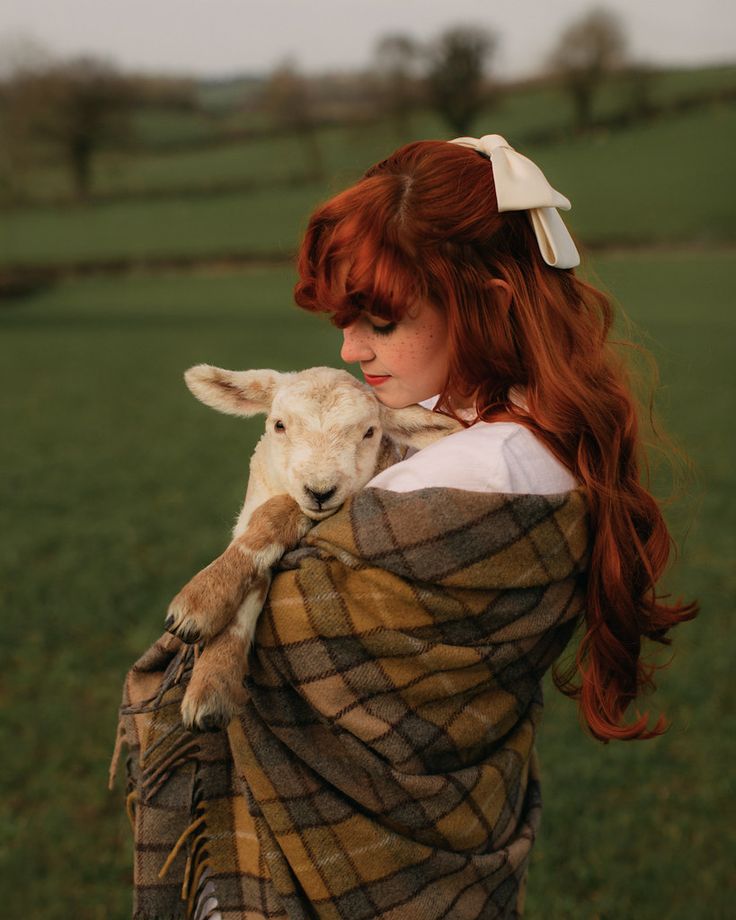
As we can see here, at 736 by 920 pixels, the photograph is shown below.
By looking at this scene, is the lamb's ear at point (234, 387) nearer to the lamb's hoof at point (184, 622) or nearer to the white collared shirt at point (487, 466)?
the white collared shirt at point (487, 466)

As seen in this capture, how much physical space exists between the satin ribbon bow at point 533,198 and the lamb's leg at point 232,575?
77 cm

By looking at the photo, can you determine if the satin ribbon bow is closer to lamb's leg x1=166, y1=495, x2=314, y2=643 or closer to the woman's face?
the woman's face

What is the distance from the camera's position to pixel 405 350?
76.8 inches

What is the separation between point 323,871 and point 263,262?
3331cm

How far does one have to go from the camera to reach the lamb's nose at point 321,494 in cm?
186

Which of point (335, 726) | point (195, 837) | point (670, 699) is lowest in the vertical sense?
point (670, 699)

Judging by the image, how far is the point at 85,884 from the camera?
3.71m

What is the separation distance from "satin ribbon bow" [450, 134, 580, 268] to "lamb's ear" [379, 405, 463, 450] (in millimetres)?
406

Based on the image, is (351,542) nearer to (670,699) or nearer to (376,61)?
(670,699)

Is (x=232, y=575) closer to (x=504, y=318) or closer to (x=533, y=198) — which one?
(x=504, y=318)

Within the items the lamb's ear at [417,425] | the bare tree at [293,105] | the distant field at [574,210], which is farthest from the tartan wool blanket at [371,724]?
the bare tree at [293,105]

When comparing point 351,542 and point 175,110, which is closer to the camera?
point 351,542

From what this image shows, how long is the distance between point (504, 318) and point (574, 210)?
115ft

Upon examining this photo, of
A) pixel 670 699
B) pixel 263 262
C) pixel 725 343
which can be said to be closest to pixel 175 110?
pixel 263 262
